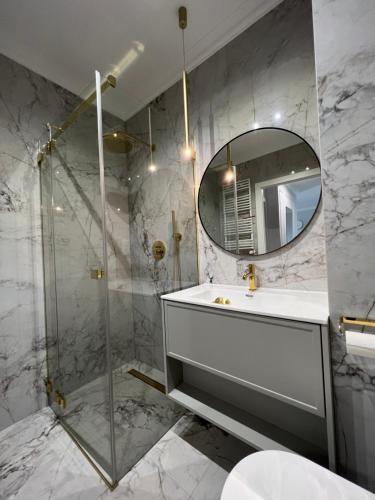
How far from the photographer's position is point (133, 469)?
3.79 feet

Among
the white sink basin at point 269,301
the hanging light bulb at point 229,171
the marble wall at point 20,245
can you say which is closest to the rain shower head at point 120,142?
the marble wall at point 20,245

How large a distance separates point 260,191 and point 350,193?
618 millimetres

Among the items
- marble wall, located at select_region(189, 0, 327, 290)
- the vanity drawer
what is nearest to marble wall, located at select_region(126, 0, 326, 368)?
marble wall, located at select_region(189, 0, 327, 290)

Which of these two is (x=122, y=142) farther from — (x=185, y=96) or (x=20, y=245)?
(x=20, y=245)

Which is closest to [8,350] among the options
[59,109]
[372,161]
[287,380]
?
[287,380]

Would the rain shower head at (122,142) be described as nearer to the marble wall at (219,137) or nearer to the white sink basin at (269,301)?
the marble wall at (219,137)

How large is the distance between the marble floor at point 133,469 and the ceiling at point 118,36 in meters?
2.16

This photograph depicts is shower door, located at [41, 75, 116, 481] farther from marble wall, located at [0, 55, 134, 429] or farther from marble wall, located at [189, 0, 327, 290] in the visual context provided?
marble wall, located at [189, 0, 327, 290]

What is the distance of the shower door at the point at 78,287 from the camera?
4.09ft

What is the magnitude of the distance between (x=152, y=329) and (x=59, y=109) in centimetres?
198

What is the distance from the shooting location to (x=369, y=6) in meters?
0.69

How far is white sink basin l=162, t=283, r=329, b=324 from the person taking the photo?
2.78ft

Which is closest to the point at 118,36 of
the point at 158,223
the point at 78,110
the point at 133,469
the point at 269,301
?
the point at 78,110

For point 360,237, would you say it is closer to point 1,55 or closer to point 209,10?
point 209,10
